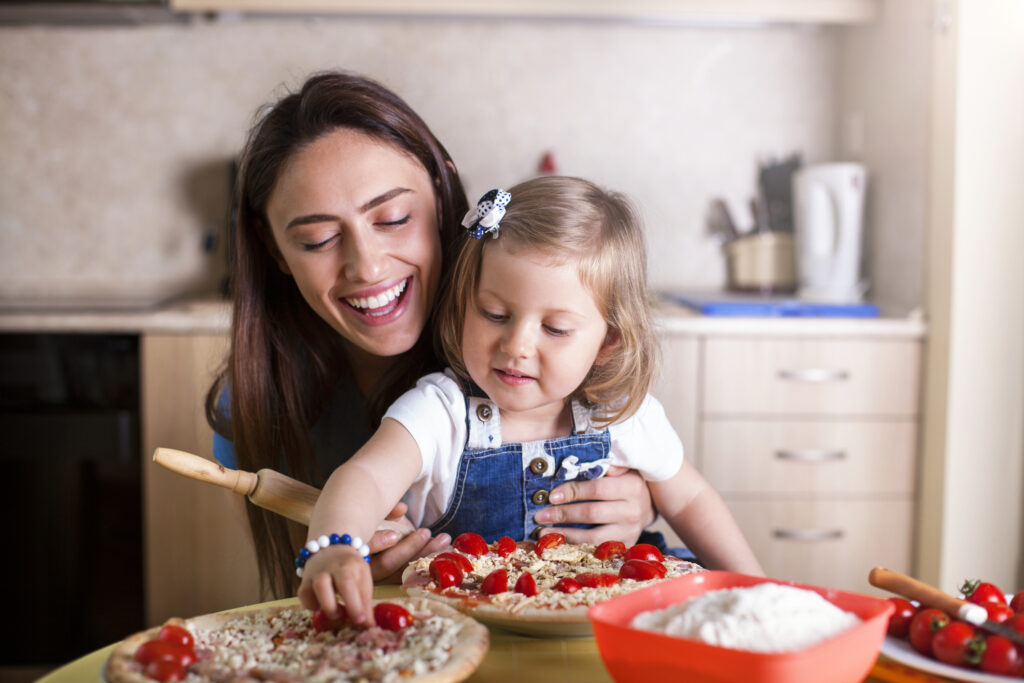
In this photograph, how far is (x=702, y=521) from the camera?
1.24 meters

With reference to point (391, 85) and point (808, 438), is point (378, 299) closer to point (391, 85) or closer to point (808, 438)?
point (808, 438)

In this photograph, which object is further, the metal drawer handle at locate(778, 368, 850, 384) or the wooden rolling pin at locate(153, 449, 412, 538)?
the metal drawer handle at locate(778, 368, 850, 384)

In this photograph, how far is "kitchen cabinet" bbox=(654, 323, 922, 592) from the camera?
7.45 feet

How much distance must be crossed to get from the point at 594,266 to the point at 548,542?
0.36m

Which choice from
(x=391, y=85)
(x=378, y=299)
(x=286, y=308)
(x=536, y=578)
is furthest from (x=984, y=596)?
(x=391, y=85)

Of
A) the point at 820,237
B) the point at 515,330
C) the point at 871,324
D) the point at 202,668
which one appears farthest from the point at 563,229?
the point at 820,237

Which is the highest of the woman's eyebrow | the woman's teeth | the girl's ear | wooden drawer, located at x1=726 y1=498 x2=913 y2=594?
the woman's eyebrow

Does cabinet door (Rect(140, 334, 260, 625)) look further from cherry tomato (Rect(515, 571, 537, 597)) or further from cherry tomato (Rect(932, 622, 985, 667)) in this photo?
cherry tomato (Rect(932, 622, 985, 667))

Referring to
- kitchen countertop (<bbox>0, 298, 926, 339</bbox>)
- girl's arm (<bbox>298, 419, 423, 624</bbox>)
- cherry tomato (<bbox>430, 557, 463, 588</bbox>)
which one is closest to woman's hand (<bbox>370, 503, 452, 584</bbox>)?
girl's arm (<bbox>298, 419, 423, 624</bbox>)

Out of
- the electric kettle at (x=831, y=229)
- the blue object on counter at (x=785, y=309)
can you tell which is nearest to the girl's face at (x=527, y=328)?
the blue object on counter at (x=785, y=309)

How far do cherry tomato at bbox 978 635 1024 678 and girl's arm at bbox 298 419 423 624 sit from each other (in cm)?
47

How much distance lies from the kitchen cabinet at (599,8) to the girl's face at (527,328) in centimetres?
156

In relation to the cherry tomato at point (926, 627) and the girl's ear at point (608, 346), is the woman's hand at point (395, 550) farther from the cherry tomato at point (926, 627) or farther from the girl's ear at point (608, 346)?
the cherry tomato at point (926, 627)

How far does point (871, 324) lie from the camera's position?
2242 mm
